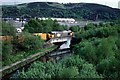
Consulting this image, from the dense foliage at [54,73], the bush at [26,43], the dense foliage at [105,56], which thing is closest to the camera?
the dense foliage at [54,73]

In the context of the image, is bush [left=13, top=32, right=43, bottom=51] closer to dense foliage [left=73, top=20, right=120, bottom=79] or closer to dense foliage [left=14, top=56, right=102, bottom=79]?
dense foliage [left=73, top=20, right=120, bottom=79]

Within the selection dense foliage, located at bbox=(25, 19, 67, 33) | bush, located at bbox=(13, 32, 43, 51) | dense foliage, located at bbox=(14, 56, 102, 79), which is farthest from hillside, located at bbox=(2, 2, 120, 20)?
dense foliage, located at bbox=(14, 56, 102, 79)

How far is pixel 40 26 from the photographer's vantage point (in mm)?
16422

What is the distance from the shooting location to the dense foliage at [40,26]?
50.5ft

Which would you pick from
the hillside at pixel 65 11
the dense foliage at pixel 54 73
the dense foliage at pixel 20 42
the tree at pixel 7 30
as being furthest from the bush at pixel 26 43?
the hillside at pixel 65 11

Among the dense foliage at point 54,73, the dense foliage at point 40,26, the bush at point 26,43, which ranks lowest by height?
the dense foliage at point 40,26

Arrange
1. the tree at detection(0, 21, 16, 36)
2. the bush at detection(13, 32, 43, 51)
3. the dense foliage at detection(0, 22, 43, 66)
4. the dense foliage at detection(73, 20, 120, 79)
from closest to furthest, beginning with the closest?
the dense foliage at detection(73, 20, 120, 79)
the dense foliage at detection(0, 22, 43, 66)
the bush at detection(13, 32, 43, 51)
the tree at detection(0, 21, 16, 36)

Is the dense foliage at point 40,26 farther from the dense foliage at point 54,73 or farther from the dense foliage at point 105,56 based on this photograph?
the dense foliage at point 54,73

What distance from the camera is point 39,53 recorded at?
10.9m

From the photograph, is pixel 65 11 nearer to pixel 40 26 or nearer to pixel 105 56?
pixel 40 26

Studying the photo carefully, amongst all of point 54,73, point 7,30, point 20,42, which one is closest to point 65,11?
point 7,30

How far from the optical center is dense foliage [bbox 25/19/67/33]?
15.4 metres

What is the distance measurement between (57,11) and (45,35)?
18.3 m

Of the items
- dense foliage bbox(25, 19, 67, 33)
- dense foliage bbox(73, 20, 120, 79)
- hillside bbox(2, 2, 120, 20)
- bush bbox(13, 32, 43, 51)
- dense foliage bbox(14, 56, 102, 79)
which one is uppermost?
dense foliage bbox(14, 56, 102, 79)
